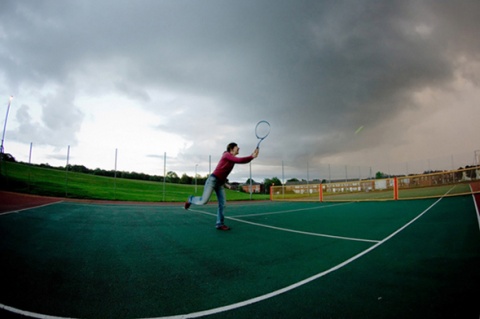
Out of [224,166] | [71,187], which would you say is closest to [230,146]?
[224,166]

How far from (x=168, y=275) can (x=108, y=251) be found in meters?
1.52

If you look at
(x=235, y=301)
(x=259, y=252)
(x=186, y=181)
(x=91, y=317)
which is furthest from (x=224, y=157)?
(x=186, y=181)

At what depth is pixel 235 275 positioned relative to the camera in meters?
2.68

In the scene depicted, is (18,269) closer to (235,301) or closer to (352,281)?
(235,301)

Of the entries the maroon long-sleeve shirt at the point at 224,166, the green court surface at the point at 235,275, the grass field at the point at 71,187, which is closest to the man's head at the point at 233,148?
the maroon long-sleeve shirt at the point at 224,166

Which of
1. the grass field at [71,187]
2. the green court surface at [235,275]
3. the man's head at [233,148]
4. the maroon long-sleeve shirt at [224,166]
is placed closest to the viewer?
the green court surface at [235,275]

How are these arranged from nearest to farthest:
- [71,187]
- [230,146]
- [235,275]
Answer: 1. [235,275]
2. [230,146]
3. [71,187]

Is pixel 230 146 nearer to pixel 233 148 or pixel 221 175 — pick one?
pixel 233 148

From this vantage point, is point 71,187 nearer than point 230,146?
No

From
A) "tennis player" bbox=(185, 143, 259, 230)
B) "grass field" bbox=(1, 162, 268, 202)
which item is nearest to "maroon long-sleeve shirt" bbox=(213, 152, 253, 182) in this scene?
"tennis player" bbox=(185, 143, 259, 230)

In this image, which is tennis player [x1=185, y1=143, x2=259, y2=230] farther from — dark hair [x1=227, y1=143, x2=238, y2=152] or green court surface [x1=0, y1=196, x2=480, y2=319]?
green court surface [x1=0, y1=196, x2=480, y2=319]

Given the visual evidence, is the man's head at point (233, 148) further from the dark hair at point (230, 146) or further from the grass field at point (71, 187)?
the grass field at point (71, 187)

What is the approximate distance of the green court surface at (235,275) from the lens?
191cm

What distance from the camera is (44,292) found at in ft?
6.89
